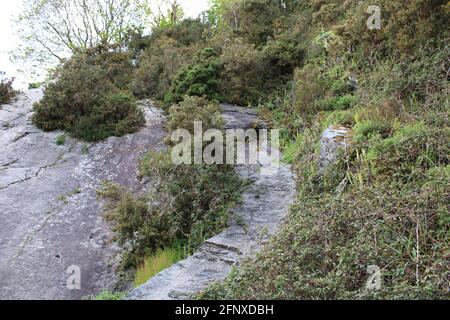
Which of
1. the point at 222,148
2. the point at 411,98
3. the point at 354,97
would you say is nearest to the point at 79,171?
the point at 222,148

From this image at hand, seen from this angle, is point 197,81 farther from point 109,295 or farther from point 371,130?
point 109,295

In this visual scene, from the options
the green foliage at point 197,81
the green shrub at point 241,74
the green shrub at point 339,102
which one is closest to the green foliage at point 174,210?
the green shrub at point 339,102

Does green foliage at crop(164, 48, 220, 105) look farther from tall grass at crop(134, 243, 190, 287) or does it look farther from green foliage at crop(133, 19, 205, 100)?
tall grass at crop(134, 243, 190, 287)

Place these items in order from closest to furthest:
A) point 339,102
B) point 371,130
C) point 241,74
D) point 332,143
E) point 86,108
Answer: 1. point 371,130
2. point 332,143
3. point 339,102
4. point 86,108
5. point 241,74

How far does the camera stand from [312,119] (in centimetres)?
995

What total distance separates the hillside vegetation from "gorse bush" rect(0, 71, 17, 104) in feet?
5.54

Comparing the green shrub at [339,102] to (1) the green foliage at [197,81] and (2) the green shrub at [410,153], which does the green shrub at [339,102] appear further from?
(1) the green foliage at [197,81]

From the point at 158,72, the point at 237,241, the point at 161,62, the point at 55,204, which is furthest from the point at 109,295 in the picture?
the point at 161,62

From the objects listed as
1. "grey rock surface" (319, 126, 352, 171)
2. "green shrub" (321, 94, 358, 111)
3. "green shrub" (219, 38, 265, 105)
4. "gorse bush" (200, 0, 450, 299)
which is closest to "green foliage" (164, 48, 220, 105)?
"green shrub" (219, 38, 265, 105)

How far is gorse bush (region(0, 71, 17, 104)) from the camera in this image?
1312 centimetres

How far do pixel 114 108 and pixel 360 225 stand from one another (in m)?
7.73

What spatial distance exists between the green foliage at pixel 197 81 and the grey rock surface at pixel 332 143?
15.3 feet

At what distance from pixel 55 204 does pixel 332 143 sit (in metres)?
5.01
